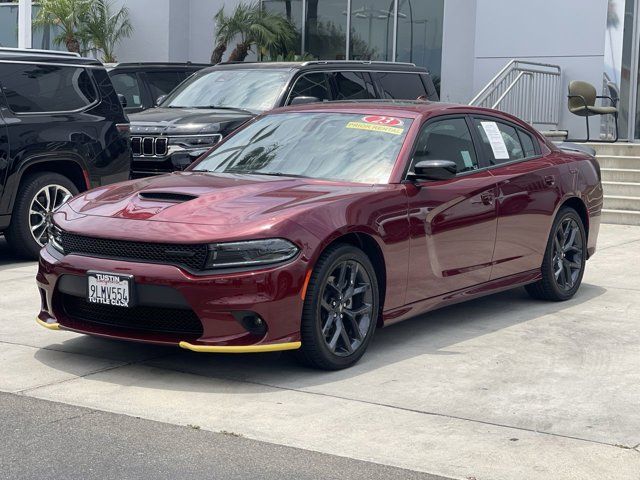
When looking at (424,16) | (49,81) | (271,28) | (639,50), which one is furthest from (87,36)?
(49,81)

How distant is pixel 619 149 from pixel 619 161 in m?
0.40

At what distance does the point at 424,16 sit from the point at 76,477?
17.4 metres

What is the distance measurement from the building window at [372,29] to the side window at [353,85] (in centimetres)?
806

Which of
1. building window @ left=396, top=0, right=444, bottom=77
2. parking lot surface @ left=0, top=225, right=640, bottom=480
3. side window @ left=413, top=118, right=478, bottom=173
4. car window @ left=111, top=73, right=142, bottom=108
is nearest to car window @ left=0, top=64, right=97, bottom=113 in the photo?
parking lot surface @ left=0, top=225, right=640, bottom=480

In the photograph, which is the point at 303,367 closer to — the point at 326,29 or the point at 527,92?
the point at 527,92

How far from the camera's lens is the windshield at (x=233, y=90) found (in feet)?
41.2

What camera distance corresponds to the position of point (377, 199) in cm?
661

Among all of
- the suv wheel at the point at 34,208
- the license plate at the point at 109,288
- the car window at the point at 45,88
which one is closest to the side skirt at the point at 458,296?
the license plate at the point at 109,288

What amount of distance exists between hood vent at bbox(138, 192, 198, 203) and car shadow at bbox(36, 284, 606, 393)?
93 cm

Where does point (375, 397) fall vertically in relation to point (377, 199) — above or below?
below

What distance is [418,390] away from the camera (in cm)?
601

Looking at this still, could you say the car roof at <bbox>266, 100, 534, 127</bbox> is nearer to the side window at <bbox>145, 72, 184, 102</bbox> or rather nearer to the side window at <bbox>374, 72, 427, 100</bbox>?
the side window at <bbox>374, 72, 427, 100</bbox>

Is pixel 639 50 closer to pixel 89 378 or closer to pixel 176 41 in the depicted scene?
pixel 176 41

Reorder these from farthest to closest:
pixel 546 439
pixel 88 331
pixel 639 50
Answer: pixel 639 50 → pixel 88 331 → pixel 546 439
